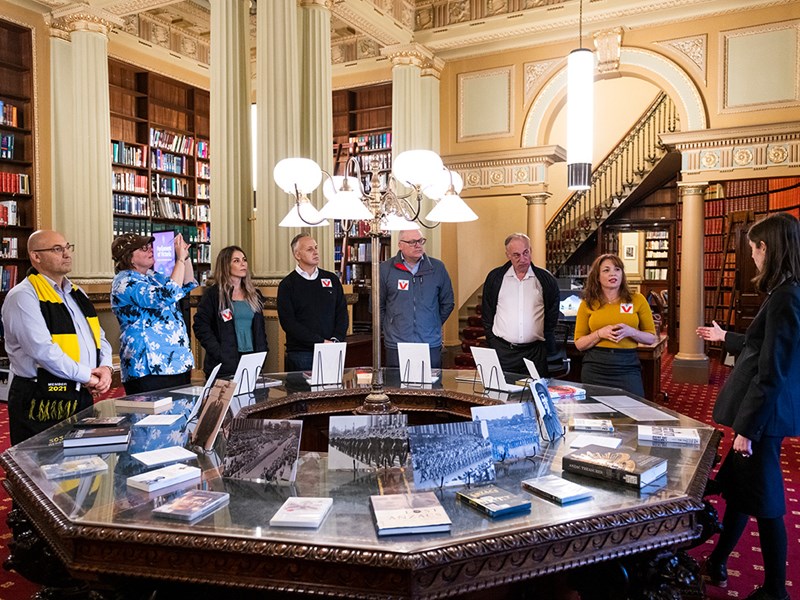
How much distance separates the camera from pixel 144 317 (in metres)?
2.99

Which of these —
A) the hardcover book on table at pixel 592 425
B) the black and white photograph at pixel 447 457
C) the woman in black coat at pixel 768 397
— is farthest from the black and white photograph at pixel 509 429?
the woman in black coat at pixel 768 397

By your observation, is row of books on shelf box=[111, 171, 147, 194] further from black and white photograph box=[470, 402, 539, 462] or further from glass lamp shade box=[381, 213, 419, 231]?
black and white photograph box=[470, 402, 539, 462]

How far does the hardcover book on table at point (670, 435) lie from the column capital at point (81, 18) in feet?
23.2

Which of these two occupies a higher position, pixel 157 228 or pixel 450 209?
pixel 157 228

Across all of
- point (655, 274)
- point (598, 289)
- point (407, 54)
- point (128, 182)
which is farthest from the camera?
point (655, 274)

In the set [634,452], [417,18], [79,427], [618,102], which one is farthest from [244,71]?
[618,102]

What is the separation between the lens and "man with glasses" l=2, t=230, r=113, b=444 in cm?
248

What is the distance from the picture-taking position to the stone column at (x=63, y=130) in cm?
686

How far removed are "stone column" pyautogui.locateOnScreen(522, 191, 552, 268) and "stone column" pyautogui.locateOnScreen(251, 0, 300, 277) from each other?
368cm

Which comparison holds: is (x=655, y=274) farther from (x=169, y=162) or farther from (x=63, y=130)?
(x=63, y=130)

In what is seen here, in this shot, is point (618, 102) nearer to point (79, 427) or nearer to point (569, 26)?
point (569, 26)

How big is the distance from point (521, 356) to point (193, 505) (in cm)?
255

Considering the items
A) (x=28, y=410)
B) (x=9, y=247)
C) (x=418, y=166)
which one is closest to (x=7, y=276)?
(x=9, y=247)

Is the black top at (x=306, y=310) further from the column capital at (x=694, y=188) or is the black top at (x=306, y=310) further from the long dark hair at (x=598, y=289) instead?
the column capital at (x=694, y=188)
